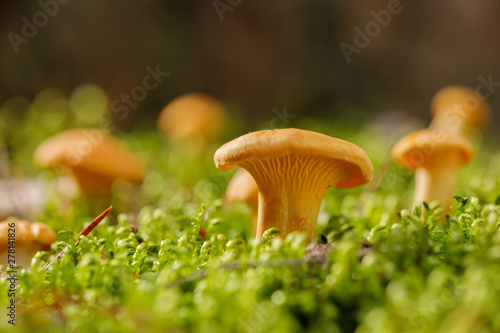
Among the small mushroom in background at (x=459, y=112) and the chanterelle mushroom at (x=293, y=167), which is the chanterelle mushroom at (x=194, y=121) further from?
the chanterelle mushroom at (x=293, y=167)

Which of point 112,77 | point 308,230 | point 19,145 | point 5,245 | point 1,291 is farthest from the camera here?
point 112,77

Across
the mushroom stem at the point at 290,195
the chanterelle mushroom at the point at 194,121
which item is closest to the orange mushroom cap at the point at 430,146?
the mushroom stem at the point at 290,195

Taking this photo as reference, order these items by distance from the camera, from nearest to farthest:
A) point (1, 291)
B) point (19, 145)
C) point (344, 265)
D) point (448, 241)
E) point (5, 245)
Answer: point (344, 265)
point (1, 291)
point (448, 241)
point (5, 245)
point (19, 145)

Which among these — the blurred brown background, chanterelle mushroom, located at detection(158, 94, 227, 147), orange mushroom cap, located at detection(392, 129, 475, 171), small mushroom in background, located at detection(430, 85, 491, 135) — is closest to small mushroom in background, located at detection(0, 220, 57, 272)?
orange mushroom cap, located at detection(392, 129, 475, 171)

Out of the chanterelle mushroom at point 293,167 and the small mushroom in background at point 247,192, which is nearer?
the chanterelle mushroom at point 293,167

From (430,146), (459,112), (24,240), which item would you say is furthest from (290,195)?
(459,112)

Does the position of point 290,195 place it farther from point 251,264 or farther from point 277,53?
point 277,53

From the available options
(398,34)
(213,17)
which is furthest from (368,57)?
(213,17)

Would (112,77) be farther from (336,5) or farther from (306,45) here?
(336,5)
